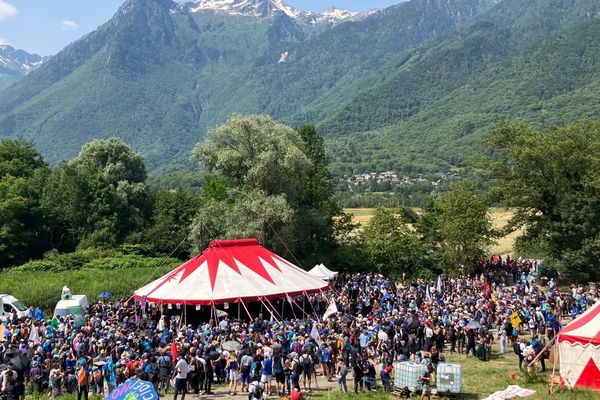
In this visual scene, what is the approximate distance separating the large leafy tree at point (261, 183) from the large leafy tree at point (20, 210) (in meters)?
14.7

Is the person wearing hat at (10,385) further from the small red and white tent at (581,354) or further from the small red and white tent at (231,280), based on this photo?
the small red and white tent at (581,354)

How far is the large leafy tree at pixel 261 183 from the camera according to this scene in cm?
3962

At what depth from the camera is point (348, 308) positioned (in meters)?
29.4

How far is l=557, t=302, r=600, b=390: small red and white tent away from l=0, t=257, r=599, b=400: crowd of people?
146 cm

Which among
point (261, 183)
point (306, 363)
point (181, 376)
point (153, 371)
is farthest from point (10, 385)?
point (261, 183)

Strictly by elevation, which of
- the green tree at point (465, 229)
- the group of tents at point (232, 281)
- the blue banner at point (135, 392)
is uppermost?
the green tree at point (465, 229)

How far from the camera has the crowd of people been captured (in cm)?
1741

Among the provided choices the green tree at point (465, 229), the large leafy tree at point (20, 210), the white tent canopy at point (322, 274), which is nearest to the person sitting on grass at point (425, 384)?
the white tent canopy at point (322, 274)

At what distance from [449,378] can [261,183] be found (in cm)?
2620

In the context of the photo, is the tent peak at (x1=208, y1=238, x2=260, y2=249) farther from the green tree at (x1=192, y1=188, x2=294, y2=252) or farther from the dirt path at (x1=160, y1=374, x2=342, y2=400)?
the dirt path at (x1=160, y1=374, x2=342, y2=400)

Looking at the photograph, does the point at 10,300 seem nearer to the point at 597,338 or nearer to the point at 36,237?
the point at 36,237

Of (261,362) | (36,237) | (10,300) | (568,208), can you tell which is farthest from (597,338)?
(36,237)

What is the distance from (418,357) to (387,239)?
2487 cm

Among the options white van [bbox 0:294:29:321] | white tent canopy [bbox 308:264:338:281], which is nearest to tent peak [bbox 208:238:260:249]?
white tent canopy [bbox 308:264:338:281]
